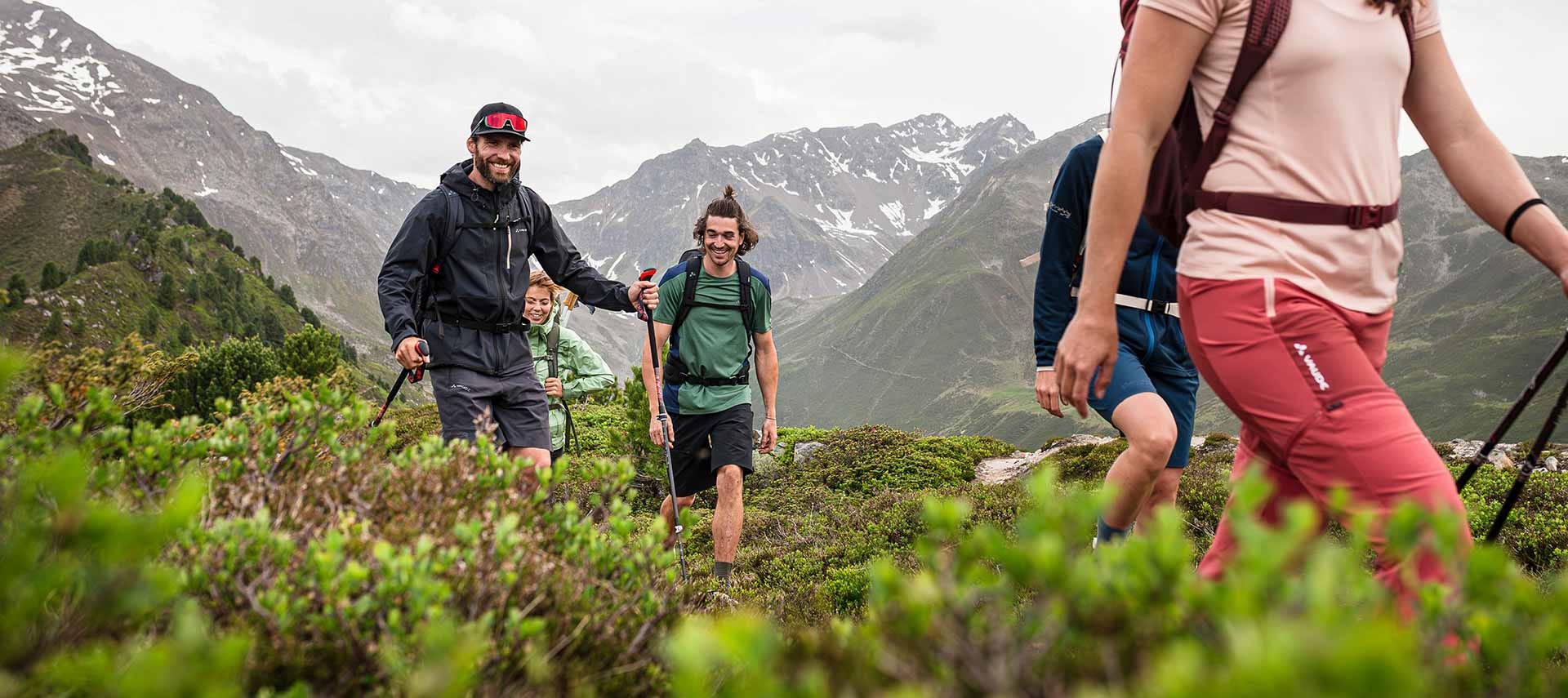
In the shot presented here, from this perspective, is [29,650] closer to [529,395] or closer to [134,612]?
[134,612]

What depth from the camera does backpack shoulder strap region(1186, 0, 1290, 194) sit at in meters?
2.36

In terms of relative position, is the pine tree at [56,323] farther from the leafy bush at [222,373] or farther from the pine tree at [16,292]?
the leafy bush at [222,373]

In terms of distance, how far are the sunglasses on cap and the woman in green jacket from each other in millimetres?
2370

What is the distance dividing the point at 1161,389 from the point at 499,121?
460 cm

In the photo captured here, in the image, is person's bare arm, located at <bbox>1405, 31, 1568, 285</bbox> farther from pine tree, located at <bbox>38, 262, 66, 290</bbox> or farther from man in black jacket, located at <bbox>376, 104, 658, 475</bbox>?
pine tree, located at <bbox>38, 262, 66, 290</bbox>

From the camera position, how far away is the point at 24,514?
4.74ft

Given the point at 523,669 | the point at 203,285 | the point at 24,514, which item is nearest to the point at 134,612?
the point at 24,514

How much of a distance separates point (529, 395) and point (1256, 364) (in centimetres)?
487

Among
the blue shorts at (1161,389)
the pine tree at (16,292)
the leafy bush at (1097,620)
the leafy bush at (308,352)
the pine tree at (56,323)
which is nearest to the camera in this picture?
the leafy bush at (1097,620)

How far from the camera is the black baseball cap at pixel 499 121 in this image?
5.69 m

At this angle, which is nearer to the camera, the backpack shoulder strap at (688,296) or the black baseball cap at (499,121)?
the black baseball cap at (499,121)

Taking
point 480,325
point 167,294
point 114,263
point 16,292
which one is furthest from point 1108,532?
point 114,263

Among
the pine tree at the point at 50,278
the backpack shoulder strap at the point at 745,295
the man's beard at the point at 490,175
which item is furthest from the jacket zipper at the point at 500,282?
the pine tree at the point at 50,278

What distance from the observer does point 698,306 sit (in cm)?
696
